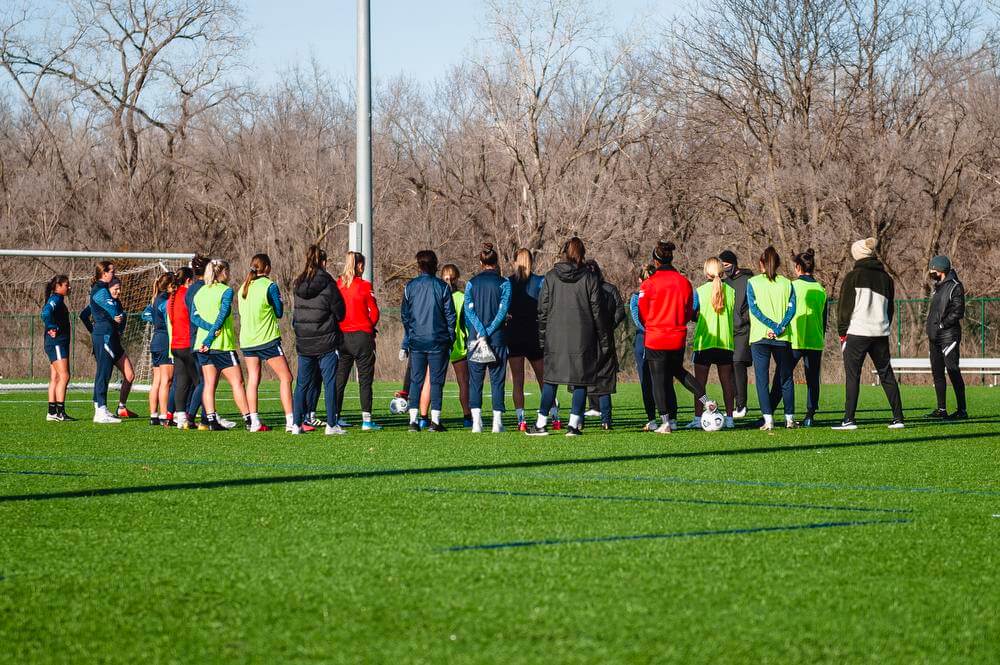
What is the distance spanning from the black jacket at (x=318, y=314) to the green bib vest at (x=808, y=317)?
5.03 meters

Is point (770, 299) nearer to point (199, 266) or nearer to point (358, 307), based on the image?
point (358, 307)

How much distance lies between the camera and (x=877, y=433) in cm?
1389

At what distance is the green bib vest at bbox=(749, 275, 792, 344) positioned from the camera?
14.1m

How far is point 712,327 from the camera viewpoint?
577 inches

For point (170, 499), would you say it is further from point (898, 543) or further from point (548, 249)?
point (548, 249)

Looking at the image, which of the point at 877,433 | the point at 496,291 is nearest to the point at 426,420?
the point at 496,291

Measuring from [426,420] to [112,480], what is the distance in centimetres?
619

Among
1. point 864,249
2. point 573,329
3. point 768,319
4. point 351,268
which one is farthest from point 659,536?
point 351,268

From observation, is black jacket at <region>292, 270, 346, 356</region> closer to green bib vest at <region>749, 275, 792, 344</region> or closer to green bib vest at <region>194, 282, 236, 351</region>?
green bib vest at <region>194, 282, 236, 351</region>

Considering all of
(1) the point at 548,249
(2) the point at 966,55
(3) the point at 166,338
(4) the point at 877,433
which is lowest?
(4) the point at 877,433

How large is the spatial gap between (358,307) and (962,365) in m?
16.4

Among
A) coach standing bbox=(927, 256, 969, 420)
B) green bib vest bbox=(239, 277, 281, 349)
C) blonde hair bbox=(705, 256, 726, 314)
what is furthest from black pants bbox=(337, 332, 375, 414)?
coach standing bbox=(927, 256, 969, 420)

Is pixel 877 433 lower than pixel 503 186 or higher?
lower

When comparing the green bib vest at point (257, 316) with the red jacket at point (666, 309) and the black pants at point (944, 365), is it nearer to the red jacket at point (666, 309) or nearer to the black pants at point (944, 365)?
the red jacket at point (666, 309)
